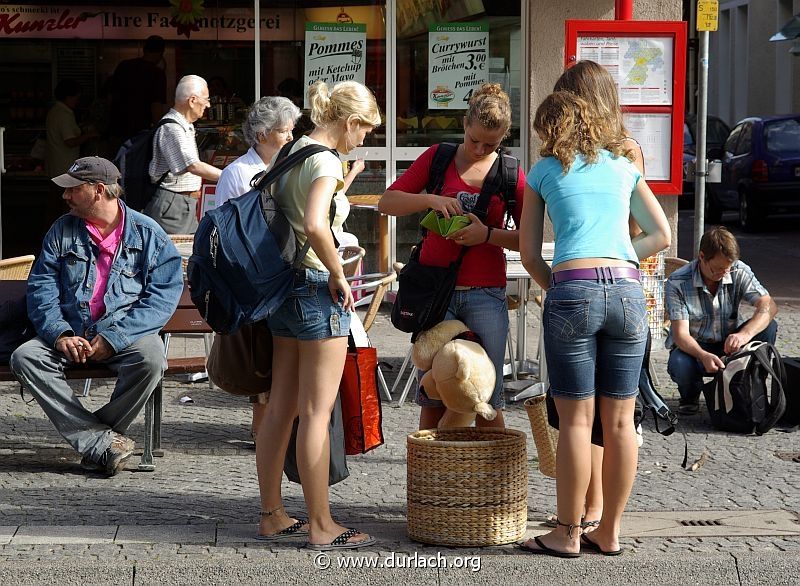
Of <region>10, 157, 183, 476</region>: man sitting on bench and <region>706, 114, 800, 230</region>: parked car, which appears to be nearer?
<region>10, 157, 183, 476</region>: man sitting on bench

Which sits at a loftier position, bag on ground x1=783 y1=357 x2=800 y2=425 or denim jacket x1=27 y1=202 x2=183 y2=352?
denim jacket x1=27 y1=202 x2=183 y2=352

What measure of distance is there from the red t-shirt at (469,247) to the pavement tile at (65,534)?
65.0 inches

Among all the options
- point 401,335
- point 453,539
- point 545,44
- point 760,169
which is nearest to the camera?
point 453,539

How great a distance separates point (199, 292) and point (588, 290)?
143cm

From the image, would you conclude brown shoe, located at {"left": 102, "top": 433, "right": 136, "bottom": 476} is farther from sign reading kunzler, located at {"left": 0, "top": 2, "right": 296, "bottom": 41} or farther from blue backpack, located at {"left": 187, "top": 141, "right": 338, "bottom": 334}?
sign reading kunzler, located at {"left": 0, "top": 2, "right": 296, "bottom": 41}

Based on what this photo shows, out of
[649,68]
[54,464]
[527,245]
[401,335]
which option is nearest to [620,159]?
[527,245]

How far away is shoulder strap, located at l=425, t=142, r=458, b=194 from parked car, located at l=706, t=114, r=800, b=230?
14.4 m

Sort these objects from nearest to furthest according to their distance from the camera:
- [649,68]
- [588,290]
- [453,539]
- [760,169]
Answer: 1. [588,290]
2. [453,539]
3. [649,68]
4. [760,169]

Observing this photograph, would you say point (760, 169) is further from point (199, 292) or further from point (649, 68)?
point (199, 292)

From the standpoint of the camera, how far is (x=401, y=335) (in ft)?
31.4

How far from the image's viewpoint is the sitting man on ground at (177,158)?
8.26 meters

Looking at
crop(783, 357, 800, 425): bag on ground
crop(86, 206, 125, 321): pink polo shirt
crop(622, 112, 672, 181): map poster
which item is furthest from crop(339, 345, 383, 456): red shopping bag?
crop(622, 112, 672, 181): map poster

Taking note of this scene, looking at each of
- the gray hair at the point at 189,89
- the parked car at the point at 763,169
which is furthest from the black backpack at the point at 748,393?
the parked car at the point at 763,169

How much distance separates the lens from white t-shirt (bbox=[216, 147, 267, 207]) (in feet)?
21.4
